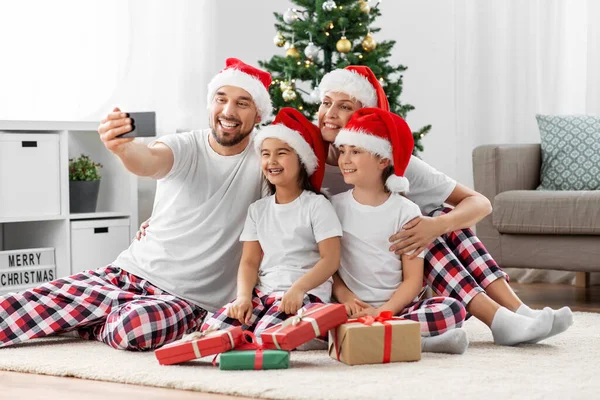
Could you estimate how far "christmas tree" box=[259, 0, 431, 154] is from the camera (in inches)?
141

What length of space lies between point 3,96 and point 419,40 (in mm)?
2191

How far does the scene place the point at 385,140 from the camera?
234 cm

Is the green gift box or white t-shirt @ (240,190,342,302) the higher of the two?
white t-shirt @ (240,190,342,302)

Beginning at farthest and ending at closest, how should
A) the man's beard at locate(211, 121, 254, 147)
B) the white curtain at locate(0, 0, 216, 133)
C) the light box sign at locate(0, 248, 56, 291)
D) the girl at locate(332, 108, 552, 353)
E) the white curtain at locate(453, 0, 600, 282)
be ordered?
the white curtain at locate(453, 0, 600, 282) < the white curtain at locate(0, 0, 216, 133) < the light box sign at locate(0, 248, 56, 291) < the man's beard at locate(211, 121, 254, 147) < the girl at locate(332, 108, 552, 353)

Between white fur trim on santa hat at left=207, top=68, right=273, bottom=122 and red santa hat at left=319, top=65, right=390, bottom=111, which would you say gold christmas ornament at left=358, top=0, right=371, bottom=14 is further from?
white fur trim on santa hat at left=207, top=68, right=273, bottom=122

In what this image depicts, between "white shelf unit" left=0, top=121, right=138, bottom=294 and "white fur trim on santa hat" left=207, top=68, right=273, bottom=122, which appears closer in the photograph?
"white fur trim on santa hat" left=207, top=68, right=273, bottom=122

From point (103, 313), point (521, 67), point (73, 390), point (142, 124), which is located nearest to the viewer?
point (73, 390)

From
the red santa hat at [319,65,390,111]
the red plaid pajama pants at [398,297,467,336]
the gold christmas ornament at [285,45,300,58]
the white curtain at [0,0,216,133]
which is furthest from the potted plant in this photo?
the red plaid pajama pants at [398,297,467,336]

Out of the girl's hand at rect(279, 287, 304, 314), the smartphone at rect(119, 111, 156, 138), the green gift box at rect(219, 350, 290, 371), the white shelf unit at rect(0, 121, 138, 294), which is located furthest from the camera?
the white shelf unit at rect(0, 121, 138, 294)

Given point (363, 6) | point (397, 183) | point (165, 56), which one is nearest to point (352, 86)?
point (397, 183)

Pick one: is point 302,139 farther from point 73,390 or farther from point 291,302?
point 73,390

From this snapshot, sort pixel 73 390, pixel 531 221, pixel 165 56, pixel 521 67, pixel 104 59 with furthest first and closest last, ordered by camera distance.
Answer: pixel 521 67, pixel 165 56, pixel 104 59, pixel 531 221, pixel 73 390

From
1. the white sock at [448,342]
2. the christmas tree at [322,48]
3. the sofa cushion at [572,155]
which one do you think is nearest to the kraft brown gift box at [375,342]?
the white sock at [448,342]

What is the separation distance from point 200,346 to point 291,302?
28cm
